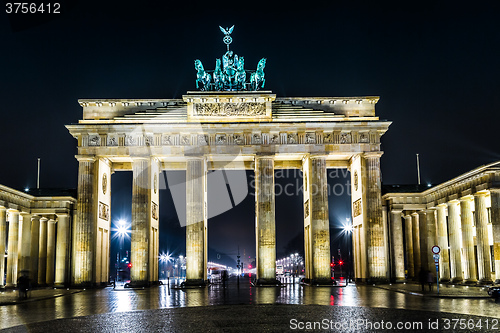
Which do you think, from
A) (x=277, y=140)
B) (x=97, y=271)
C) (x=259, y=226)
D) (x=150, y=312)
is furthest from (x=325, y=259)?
(x=150, y=312)

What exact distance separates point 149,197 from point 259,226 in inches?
419

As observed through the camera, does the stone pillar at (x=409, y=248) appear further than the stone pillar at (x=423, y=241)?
Yes

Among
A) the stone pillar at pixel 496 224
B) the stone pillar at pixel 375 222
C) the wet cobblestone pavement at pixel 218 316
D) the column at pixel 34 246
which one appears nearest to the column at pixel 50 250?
the column at pixel 34 246

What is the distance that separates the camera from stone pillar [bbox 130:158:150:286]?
49938 mm

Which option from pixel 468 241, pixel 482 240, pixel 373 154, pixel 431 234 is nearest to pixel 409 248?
pixel 431 234

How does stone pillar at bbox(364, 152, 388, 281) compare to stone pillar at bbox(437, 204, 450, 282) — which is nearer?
stone pillar at bbox(364, 152, 388, 281)

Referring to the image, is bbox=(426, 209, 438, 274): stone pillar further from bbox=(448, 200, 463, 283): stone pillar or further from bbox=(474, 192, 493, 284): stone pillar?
bbox=(474, 192, 493, 284): stone pillar

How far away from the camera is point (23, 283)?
33938 mm

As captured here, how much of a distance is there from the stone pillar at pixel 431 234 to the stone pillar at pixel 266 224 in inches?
462

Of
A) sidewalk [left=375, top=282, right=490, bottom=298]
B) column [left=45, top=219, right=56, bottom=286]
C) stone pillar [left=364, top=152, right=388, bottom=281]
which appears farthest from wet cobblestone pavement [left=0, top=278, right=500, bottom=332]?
column [left=45, top=219, right=56, bottom=286]

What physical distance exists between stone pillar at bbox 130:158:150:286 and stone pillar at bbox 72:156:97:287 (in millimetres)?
3641

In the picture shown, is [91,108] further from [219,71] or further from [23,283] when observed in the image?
[23,283]

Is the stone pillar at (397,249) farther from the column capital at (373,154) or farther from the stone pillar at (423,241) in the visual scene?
the column capital at (373,154)

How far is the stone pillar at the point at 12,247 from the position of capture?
5184 centimetres
